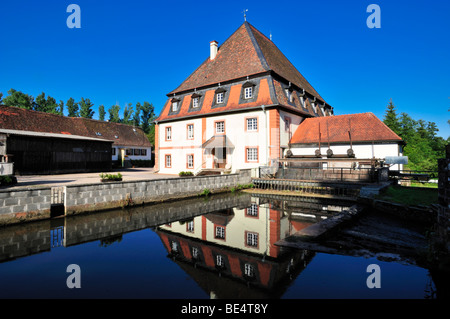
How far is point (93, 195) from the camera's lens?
10.8m

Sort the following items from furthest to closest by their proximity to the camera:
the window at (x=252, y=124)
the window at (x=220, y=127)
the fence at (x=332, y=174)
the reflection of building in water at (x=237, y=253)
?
the window at (x=220, y=127) < the window at (x=252, y=124) < the fence at (x=332, y=174) < the reflection of building in water at (x=237, y=253)

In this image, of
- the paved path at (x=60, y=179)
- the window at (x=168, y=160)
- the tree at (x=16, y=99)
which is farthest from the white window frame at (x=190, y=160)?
the tree at (x=16, y=99)

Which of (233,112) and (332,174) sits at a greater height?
(233,112)

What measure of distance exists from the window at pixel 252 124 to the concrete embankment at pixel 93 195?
21.4 ft

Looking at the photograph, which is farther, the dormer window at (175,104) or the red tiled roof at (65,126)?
the red tiled roof at (65,126)

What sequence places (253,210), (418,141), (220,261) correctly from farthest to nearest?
(418,141), (253,210), (220,261)

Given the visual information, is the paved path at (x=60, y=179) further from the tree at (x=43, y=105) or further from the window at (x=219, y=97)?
the tree at (x=43, y=105)

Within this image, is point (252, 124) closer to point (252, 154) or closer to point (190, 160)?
point (252, 154)

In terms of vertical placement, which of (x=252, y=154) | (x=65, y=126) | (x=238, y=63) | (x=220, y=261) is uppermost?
(x=238, y=63)

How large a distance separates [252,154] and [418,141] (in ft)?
128

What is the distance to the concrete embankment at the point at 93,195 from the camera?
8.68 metres

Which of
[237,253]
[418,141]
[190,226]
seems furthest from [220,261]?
[418,141]
